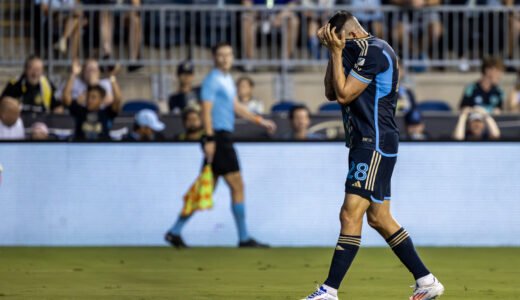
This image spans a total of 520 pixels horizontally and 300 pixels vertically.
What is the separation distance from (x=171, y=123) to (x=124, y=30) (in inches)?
115

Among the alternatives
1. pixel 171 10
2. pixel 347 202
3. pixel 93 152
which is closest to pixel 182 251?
pixel 93 152

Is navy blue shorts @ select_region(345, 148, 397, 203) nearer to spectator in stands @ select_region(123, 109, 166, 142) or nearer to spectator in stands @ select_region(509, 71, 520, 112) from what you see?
spectator in stands @ select_region(123, 109, 166, 142)

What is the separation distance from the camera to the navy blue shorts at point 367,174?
258 inches

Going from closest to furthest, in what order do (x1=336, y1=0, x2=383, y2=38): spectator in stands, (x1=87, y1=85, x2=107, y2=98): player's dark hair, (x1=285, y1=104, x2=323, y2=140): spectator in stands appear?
(x1=285, y1=104, x2=323, y2=140): spectator in stands
(x1=87, y1=85, x2=107, y2=98): player's dark hair
(x1=336, y1=0, x2=383, y2=38): spectator in stands

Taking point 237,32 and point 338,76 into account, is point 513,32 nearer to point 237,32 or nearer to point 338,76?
point 237,32

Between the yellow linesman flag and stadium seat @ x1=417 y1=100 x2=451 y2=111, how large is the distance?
15.8 ft

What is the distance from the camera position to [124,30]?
50.3ft

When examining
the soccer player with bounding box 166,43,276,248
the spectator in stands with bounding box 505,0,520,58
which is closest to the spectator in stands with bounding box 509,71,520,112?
the spectator in stands with bounding box 505,0,520,58

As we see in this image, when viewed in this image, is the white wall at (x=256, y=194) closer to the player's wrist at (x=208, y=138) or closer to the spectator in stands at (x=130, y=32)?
the player's wrist at (x=208, y=138)

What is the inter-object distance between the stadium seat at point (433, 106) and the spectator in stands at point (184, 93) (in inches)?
138

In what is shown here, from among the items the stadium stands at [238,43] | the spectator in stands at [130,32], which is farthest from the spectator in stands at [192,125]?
the spectator in stands at [130,32]

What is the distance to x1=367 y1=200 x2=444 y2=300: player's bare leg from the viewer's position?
260 inches

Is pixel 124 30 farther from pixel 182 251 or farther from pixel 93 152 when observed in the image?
pixel 182 251

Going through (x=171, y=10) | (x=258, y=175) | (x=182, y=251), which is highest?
(x=171, y=10)
